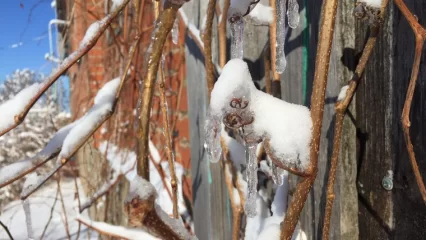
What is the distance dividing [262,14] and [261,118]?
558 mm

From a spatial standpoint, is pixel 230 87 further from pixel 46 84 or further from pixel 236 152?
pixel 236 152

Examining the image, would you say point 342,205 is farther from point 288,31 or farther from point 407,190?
point 288,31

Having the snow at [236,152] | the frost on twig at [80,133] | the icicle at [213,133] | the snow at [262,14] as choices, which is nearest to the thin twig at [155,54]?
the icicle at [213,133]

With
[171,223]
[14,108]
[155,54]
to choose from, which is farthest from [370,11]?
[14,108]

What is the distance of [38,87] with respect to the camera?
63 cm

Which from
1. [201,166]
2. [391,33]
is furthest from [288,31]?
[201,166]

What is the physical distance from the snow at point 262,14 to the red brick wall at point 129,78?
94 cm

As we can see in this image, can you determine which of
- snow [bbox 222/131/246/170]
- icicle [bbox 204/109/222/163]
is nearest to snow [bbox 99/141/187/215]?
snow [bbox 222/131/246/170]

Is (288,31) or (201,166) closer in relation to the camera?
(288,31)

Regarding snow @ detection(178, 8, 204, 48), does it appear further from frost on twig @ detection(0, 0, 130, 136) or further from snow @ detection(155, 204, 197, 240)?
snow @ detection(155, 204, 197, 240)

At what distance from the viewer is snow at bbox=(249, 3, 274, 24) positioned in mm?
952

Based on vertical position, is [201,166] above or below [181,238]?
below

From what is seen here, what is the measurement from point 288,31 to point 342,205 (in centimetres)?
44

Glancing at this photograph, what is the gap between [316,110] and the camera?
1.59ft
